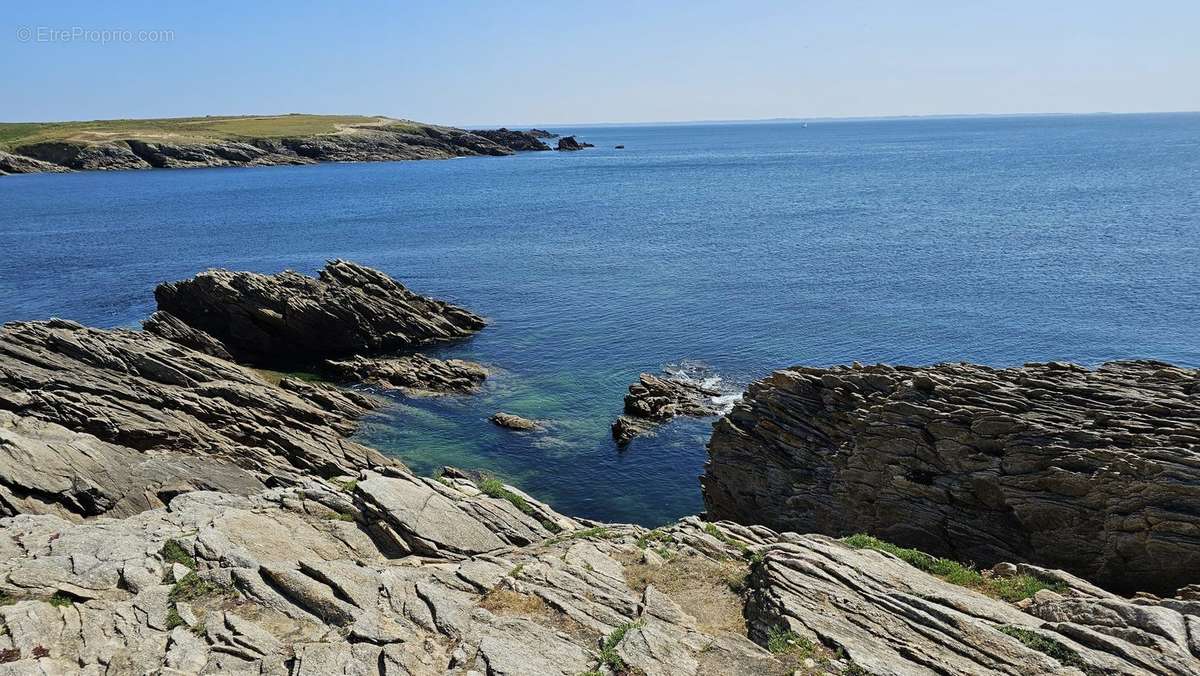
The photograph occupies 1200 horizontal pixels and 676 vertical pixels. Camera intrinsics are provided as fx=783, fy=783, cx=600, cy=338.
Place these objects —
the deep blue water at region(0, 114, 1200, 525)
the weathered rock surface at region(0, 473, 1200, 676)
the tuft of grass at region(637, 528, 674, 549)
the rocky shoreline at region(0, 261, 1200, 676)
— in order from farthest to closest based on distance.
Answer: the deep blue water at region(0, 114, 1200, 525) → the tuft of grass at region(637, 528, 674, 549) → the rocky shoreline at region(0, 261, 1200, 676) → the weathered rock surface at region(0, 473, 1200, 676)

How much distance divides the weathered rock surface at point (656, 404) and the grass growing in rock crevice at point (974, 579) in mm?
26143

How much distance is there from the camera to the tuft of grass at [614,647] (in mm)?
19047

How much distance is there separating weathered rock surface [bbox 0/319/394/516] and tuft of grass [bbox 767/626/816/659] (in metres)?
27.3

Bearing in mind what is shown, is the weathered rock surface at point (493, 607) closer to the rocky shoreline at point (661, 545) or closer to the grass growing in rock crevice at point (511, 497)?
the rocky shoreline at point (661, 545)

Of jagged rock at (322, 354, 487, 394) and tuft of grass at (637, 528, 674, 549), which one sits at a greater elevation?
tuft of grass at (637, 528, 674, 549)

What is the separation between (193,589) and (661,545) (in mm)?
14757

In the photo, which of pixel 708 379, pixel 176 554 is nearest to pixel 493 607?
pixel 176 554

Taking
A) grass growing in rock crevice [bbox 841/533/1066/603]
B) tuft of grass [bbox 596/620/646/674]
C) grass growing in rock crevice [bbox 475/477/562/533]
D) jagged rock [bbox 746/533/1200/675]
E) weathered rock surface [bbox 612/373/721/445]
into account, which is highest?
jagged rock [bbox 746/533/1200/675]

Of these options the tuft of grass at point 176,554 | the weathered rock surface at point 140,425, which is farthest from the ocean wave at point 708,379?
the tuft of grass at point 176,554

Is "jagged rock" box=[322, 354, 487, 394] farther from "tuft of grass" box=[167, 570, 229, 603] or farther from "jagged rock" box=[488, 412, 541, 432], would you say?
"tuft of grass" box=[167, 570, 229, 603]

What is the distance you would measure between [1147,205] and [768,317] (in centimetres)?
8821

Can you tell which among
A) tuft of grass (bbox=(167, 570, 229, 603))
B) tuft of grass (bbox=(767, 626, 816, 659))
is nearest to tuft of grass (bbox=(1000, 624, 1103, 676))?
tuft of grass (bbox=(767, 626, 816, 659))

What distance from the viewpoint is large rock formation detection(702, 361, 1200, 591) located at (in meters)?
25.8

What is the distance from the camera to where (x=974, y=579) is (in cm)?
2345
